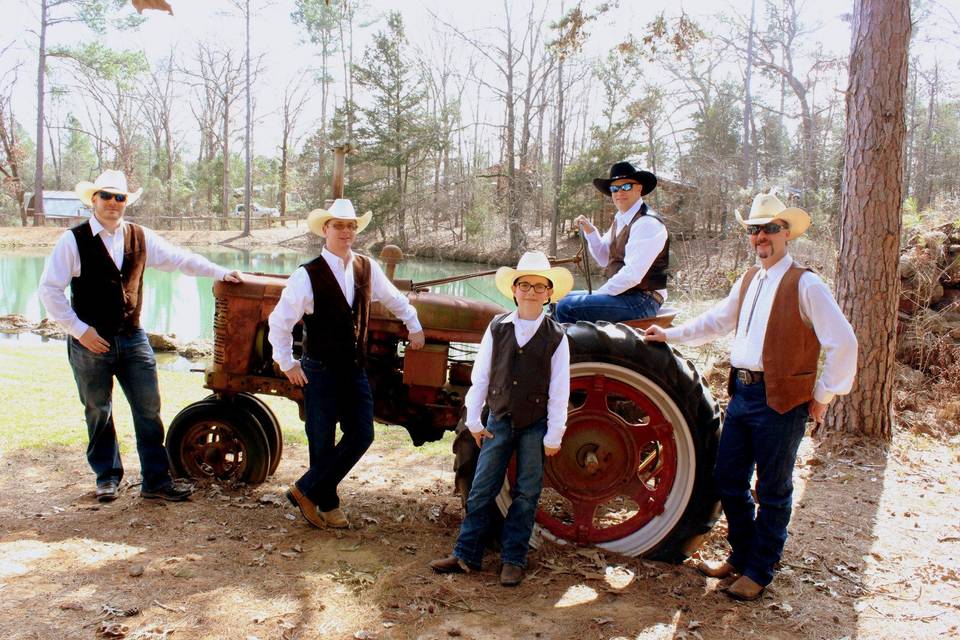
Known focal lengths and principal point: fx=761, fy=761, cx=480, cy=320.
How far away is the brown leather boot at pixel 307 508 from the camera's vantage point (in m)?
3.84

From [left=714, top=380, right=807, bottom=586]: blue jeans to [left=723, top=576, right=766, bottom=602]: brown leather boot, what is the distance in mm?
28

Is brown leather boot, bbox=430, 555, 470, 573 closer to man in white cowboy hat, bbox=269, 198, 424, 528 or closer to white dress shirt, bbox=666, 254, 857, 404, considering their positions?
man in white cowboy hat, bbox=269, 198, 424, 528

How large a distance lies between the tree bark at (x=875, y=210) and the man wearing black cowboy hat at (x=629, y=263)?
236 cm

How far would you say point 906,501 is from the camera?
15.5 feet

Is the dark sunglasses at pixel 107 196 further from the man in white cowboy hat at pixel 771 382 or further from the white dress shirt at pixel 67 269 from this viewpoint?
the man in white cowboy hat at pixel 771 382

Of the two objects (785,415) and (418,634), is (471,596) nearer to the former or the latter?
(418,634)

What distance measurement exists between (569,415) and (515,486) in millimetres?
472

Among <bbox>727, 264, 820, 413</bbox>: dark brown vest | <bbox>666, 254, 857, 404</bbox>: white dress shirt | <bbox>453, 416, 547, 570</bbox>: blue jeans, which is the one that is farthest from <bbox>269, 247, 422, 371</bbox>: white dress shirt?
<bbox>727, 264, 820, 413</bbox>: dark brown vest

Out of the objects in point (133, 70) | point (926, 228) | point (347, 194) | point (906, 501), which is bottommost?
point (906, 501)

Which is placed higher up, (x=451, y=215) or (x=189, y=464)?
(x=451, y=215)

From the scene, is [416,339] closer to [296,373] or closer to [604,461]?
[296,373]

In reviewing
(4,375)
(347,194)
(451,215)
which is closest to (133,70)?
(347,194)

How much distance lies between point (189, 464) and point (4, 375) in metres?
5.38

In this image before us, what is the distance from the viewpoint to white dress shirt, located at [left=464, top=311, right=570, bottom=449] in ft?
10.4
